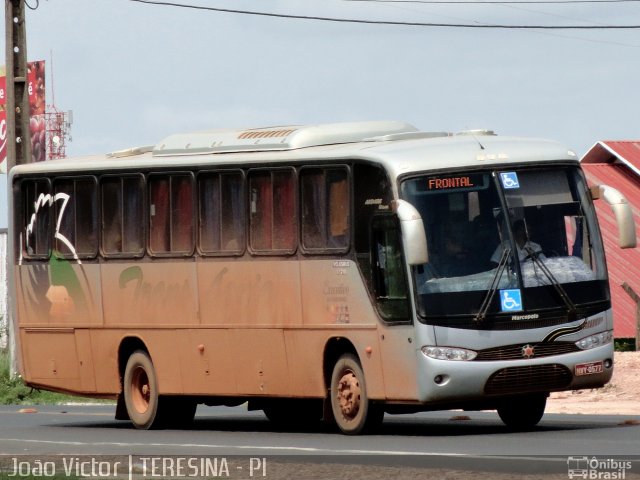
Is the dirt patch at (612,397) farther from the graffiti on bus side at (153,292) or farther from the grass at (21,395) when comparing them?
the grass at (21,395)

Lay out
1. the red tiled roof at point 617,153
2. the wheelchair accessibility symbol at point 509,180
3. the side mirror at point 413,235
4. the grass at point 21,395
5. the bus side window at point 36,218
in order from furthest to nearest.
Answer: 1. the red tiled roof at point 617,153
2. the grass at point 21,395
3. the bus side window at point 36,218
4. the wheelchair accessibility symbol at point 509,180
5. the side mirror at point 413,235

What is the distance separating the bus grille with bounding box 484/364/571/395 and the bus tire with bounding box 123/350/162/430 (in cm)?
562

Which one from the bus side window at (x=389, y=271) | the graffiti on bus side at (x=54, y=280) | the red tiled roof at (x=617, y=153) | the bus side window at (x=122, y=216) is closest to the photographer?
the bus side window at (x=389, y=271)

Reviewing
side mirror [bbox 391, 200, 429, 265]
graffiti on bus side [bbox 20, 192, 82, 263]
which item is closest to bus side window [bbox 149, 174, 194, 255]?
graffiti on bus side [bbox 20, 192, 82, 263]

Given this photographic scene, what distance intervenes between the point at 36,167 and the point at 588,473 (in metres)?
12.7

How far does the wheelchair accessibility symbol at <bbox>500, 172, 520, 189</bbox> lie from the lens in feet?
68.4

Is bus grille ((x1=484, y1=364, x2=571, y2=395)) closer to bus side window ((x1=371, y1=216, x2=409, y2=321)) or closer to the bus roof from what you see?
bus side window ((x1=371, y1=216, x2=409, y2=321))

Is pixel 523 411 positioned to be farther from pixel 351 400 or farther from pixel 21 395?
pixel 21 395

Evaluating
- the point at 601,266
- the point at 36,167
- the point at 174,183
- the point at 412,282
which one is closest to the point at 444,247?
the point at 412,282

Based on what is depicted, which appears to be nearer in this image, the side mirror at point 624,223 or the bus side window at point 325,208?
the side mirror at point 624,223

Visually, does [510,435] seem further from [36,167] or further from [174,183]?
[36,167]

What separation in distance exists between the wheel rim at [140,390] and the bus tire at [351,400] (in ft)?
12.5

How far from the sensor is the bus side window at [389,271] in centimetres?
2059

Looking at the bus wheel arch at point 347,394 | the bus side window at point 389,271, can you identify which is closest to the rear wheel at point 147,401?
the bus wheel arch at point 347,394
